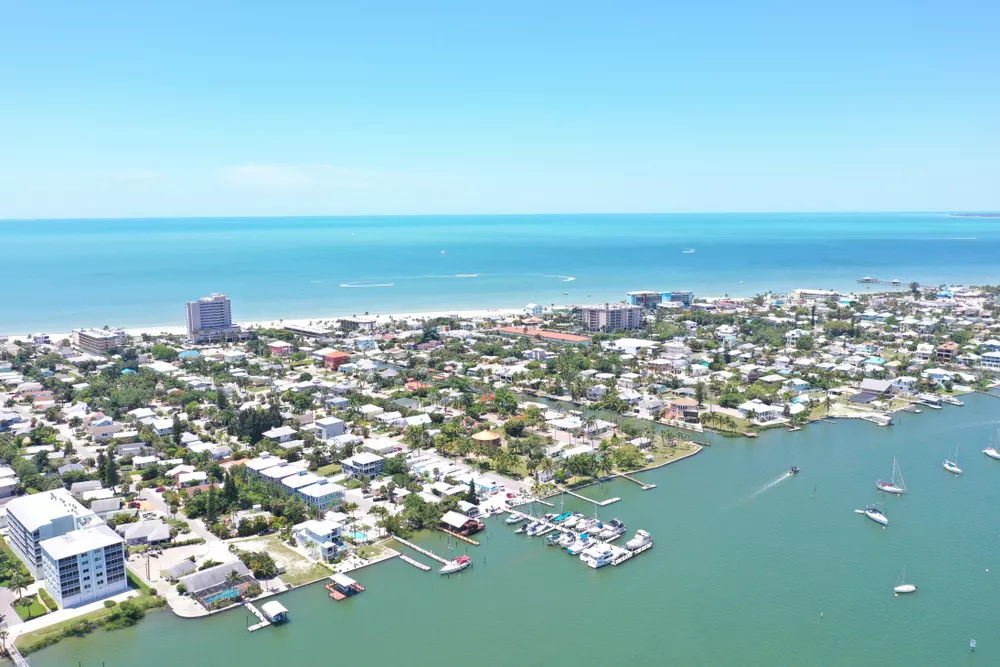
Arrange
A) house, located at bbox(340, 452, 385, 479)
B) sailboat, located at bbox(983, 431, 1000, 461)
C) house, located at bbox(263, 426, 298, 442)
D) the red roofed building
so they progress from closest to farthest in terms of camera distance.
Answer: house, located at bbox(340, 452, 385, 479), sailboat, located at bbox(983, 431, 1000, 461), house, located at bbox(263, 426, 298, 442), the red roofed building

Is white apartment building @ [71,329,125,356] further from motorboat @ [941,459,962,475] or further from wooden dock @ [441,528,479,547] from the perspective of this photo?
motorboat @ [941,459,962,475]

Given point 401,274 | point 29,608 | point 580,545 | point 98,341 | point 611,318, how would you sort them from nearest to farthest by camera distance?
point 29,608
point 580,545
point 98,341
point 611,318
point 401,274

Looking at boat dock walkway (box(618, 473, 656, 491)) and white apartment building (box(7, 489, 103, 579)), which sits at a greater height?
white apartment building (box(7, 489, 103, 579))

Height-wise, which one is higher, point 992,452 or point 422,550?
point 992,452

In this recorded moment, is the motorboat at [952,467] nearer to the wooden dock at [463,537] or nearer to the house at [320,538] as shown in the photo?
the wooden dock at [463,537]

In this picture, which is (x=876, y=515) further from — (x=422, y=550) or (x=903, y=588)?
(x=422, y=550)

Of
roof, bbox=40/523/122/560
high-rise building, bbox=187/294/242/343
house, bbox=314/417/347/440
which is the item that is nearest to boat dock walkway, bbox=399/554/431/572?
roof, bbox=40/523/122/560

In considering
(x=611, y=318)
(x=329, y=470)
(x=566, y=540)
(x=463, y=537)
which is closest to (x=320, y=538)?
(x=463, y=537)

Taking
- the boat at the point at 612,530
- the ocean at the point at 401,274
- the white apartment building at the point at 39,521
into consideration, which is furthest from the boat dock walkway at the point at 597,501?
the ocean at the point at 401,274
